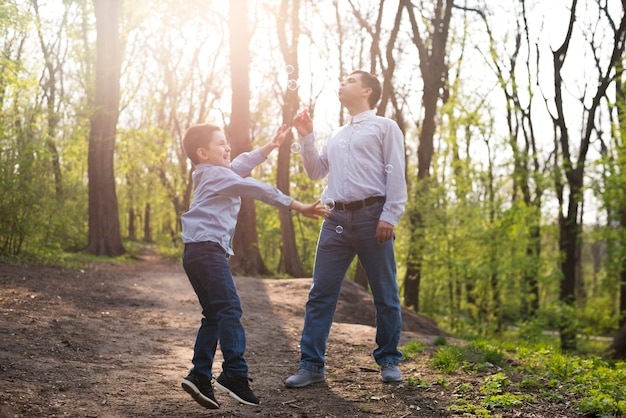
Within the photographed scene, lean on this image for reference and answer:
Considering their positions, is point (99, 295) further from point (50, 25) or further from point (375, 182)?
point (50, 25)

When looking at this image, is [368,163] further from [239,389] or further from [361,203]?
[239,389]

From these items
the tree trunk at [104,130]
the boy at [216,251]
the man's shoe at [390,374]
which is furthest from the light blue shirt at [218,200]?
the tree trunk at [104,130]

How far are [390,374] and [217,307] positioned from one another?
4.97 ft

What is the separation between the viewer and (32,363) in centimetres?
492

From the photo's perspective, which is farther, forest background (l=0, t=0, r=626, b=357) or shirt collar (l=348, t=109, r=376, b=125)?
forest background (l=0, t=0, r=626, b=357)

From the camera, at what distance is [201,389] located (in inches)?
161

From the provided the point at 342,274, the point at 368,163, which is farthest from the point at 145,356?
the point at 368,163

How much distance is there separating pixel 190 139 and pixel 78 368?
6.85 ft

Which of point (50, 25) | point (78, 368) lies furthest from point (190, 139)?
point (50, 25)

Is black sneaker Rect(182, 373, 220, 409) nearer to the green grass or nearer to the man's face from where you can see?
the green grass

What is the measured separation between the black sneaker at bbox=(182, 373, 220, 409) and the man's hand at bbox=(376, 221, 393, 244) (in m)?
1.53

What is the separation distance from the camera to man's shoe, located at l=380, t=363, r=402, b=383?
4.87 meters

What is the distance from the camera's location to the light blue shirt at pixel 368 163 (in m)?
4.74

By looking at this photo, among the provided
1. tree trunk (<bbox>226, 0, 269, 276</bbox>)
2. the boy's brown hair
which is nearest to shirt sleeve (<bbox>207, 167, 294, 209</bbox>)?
the boy's brown hair
